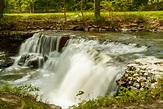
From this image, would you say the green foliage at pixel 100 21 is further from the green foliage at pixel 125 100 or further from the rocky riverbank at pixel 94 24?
the green foliage at pixel 125 100

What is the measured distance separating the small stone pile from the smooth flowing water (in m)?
0.66

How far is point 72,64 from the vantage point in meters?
12.5

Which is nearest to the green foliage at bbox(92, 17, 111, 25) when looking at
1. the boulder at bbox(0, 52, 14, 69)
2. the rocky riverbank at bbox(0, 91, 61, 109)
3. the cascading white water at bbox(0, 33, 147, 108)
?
the cascading white water at bbox(0, 33, 147, 108)

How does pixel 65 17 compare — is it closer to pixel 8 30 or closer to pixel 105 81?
pixel 8 30

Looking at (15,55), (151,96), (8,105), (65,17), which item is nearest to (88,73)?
(151,96)

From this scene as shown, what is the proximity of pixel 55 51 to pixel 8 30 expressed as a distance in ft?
16.9

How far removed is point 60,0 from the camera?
29.5 m

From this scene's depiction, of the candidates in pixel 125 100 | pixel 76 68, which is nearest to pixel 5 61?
pixel 76 68

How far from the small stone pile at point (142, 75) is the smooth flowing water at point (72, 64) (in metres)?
0.66

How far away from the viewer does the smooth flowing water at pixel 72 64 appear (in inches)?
377

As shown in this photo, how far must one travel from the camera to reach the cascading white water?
371 inches

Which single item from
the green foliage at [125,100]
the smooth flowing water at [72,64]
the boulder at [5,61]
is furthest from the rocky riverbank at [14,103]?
the boulder at [5,61]

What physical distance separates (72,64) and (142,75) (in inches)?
208

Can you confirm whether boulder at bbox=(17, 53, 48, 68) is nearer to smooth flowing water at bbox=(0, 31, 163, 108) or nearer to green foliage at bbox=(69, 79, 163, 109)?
smooth flowing water at bbox=(0, 31, 163, 108)
